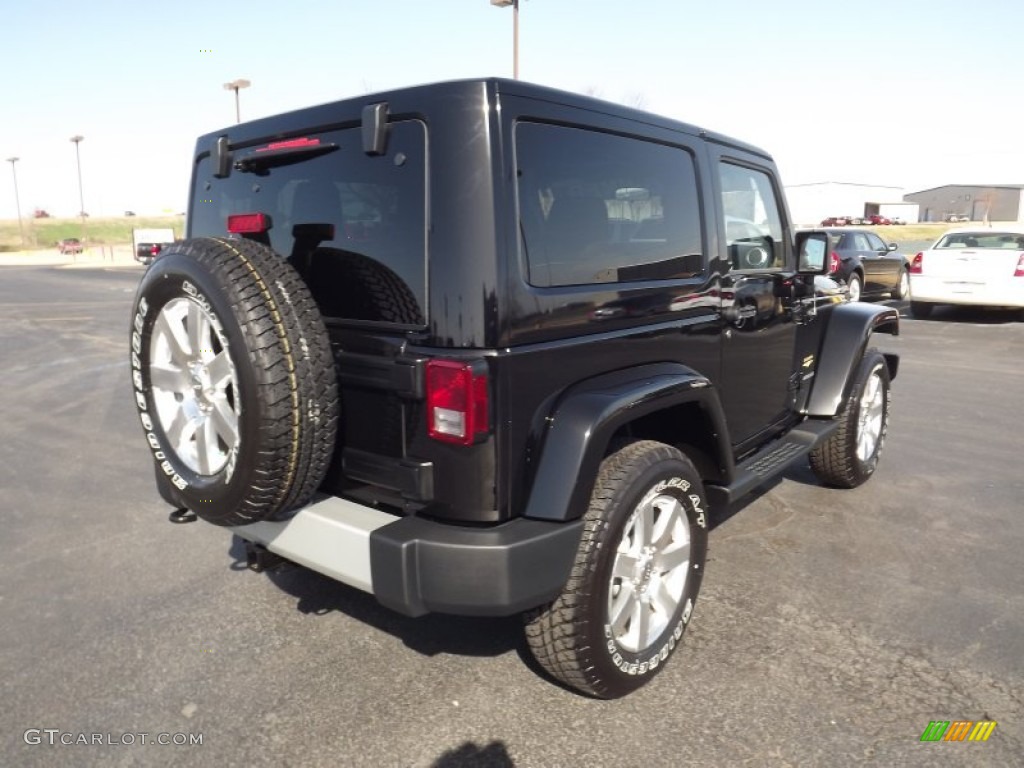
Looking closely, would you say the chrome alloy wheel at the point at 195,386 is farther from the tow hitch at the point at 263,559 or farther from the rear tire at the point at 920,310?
the rear tire at the point at 920,310

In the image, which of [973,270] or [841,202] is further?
[841,202]

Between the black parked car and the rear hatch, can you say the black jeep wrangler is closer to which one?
the rear hatch

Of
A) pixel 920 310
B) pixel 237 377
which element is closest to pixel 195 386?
pixel 237 377

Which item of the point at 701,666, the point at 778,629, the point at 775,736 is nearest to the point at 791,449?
the point at 778,629

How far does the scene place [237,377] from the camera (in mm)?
2219

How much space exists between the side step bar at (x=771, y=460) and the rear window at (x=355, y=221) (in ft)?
5.15

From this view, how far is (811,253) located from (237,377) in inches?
127

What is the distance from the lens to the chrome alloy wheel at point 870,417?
4.63 metres

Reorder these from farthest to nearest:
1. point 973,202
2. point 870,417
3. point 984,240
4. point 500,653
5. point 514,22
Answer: point 973,202
point 514,22
point 984,240
point 870,417
point 500,653

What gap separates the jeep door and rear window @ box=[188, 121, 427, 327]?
152 cm

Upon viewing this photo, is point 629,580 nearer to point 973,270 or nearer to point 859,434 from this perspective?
point 859,434

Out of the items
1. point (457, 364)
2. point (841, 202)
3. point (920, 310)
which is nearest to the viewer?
Answer: point (457, 364)

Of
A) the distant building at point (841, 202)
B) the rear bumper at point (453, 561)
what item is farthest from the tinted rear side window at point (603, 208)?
the distant building at point (841, 202)

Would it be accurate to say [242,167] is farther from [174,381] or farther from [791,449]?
[791,449]
